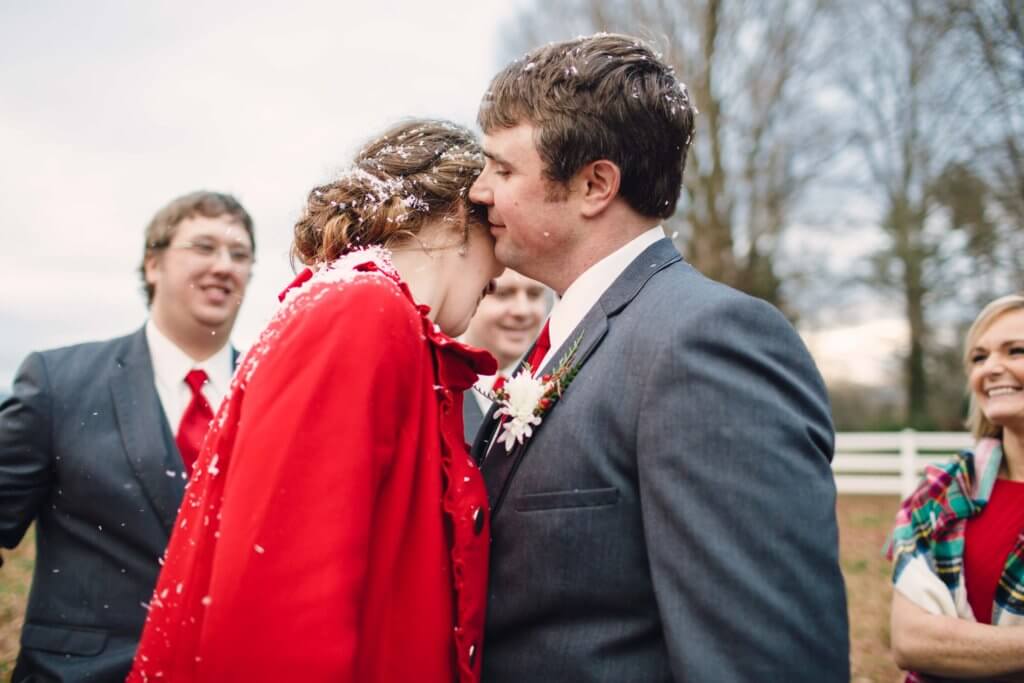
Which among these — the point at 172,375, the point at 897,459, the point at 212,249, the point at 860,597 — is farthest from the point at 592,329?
the point at 897,459

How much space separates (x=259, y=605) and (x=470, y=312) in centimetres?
106

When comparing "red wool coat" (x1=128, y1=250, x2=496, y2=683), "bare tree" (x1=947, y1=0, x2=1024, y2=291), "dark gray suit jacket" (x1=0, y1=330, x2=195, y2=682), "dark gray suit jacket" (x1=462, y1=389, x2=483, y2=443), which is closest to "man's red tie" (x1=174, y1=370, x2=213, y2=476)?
"dark gray suit jacket" (x1=0, y1=330, x2=195, y2=682)

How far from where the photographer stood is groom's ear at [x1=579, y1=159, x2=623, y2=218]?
217 cm

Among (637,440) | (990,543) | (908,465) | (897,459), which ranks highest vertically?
(637,440)

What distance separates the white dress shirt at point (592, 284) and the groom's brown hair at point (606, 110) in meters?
0.11

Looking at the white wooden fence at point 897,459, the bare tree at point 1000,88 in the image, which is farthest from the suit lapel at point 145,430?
the white wooden fence at point 897,459

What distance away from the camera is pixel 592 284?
2256 millimetres

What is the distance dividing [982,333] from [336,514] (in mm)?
2999

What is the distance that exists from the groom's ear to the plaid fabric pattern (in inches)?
77.7

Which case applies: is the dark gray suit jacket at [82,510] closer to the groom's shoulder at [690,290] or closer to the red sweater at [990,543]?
the groom's shoulder at [690,290]

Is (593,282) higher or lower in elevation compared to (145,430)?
higher

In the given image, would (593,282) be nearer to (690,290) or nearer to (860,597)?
(690,290)

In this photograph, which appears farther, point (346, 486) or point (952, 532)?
point (952, 532)

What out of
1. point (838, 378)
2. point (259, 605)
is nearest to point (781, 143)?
point (838, 378)
